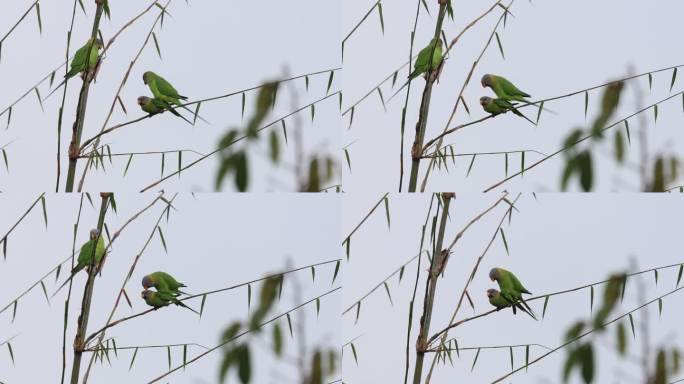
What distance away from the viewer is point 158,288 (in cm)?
209

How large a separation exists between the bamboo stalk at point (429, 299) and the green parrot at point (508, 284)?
0.10 m

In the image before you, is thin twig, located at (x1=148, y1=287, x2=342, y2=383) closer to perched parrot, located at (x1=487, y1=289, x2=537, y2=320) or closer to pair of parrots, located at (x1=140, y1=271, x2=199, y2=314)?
pair of parrots, located at (x1=140, y1=271, x2=199, y2=314)

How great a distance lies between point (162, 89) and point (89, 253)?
35cm

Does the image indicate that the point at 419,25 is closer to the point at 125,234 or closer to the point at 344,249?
the point at 344,249

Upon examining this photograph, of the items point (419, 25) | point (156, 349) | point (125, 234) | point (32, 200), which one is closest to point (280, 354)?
point (156, 349)

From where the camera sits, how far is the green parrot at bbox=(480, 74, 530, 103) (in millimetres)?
2072

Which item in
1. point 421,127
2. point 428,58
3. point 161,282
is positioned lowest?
point 161,282

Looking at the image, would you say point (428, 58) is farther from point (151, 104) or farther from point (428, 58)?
point (151, 104)

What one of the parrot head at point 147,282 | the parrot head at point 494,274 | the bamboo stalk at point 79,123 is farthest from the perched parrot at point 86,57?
the parrot head at point 494,274

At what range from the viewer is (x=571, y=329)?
2.13 meters

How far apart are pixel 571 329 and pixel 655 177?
0.34 meters

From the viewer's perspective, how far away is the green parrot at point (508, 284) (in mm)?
2100

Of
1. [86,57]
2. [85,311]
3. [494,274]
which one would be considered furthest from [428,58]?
[85,311]

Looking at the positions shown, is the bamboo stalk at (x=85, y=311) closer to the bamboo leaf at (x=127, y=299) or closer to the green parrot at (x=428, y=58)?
the bamboo leaf at (x=127, y=299)
